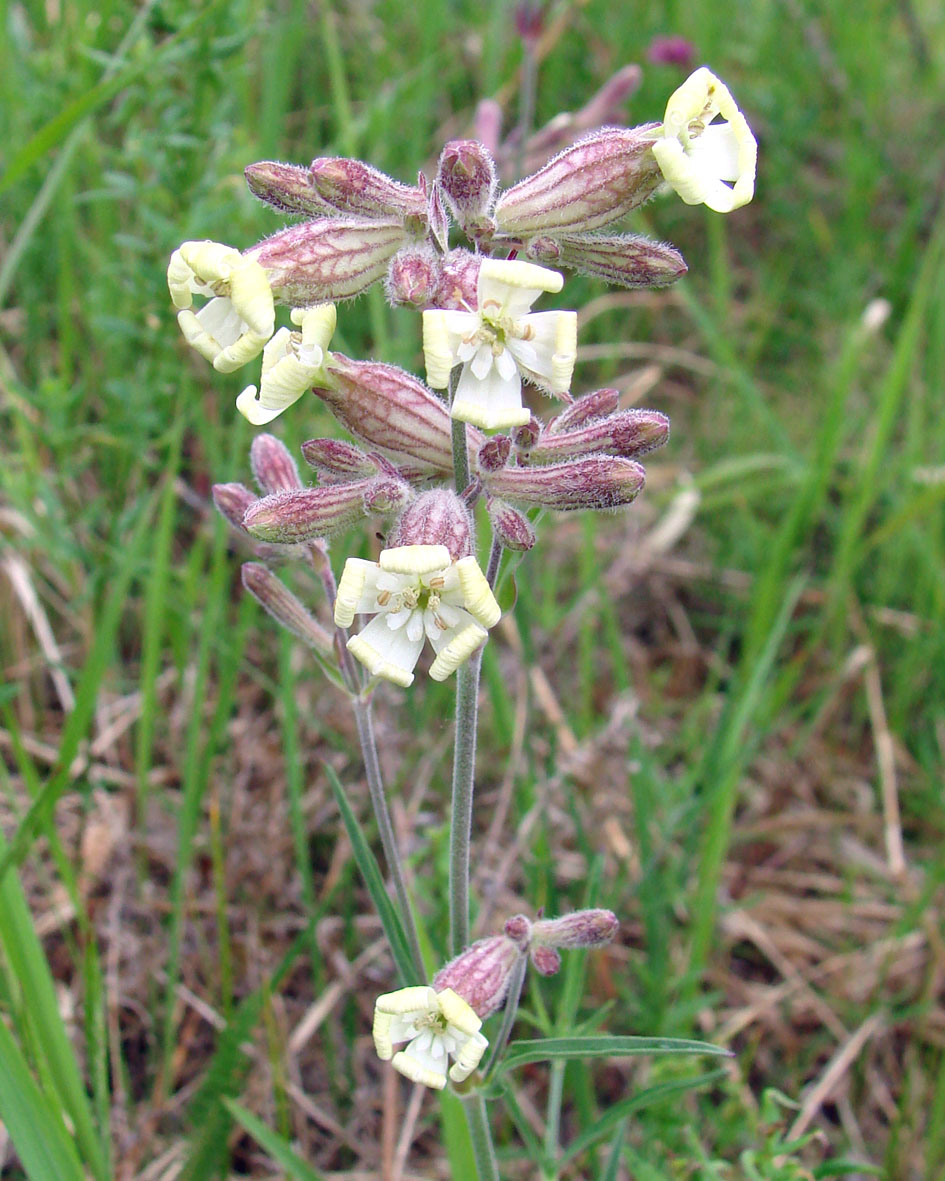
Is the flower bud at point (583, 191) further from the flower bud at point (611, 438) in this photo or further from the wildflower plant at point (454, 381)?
the flower bud at point (611, 438)

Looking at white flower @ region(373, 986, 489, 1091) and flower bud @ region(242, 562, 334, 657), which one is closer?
white flower @ region(373, 986, 489, 1091)

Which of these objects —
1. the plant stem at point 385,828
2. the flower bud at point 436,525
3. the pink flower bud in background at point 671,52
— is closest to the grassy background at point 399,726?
the pink flower bud in background at point 671,52

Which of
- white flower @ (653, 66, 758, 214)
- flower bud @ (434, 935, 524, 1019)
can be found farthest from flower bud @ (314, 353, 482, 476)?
flower bud @ (434, 935, 524, 1019)

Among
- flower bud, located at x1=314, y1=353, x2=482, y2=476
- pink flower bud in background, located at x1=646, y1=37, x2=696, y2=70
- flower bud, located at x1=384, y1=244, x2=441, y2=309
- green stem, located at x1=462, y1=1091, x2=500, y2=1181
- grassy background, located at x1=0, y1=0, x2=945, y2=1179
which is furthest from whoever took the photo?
pink flower bud in background, located at x1=646, y1=37, x2=696, y2=70

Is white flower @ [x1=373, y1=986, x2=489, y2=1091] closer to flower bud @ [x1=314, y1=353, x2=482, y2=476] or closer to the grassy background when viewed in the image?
→ the grassy background

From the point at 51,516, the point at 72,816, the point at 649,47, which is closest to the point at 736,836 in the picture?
the point at 72,816

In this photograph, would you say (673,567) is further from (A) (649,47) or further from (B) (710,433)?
(A) (649,47)
